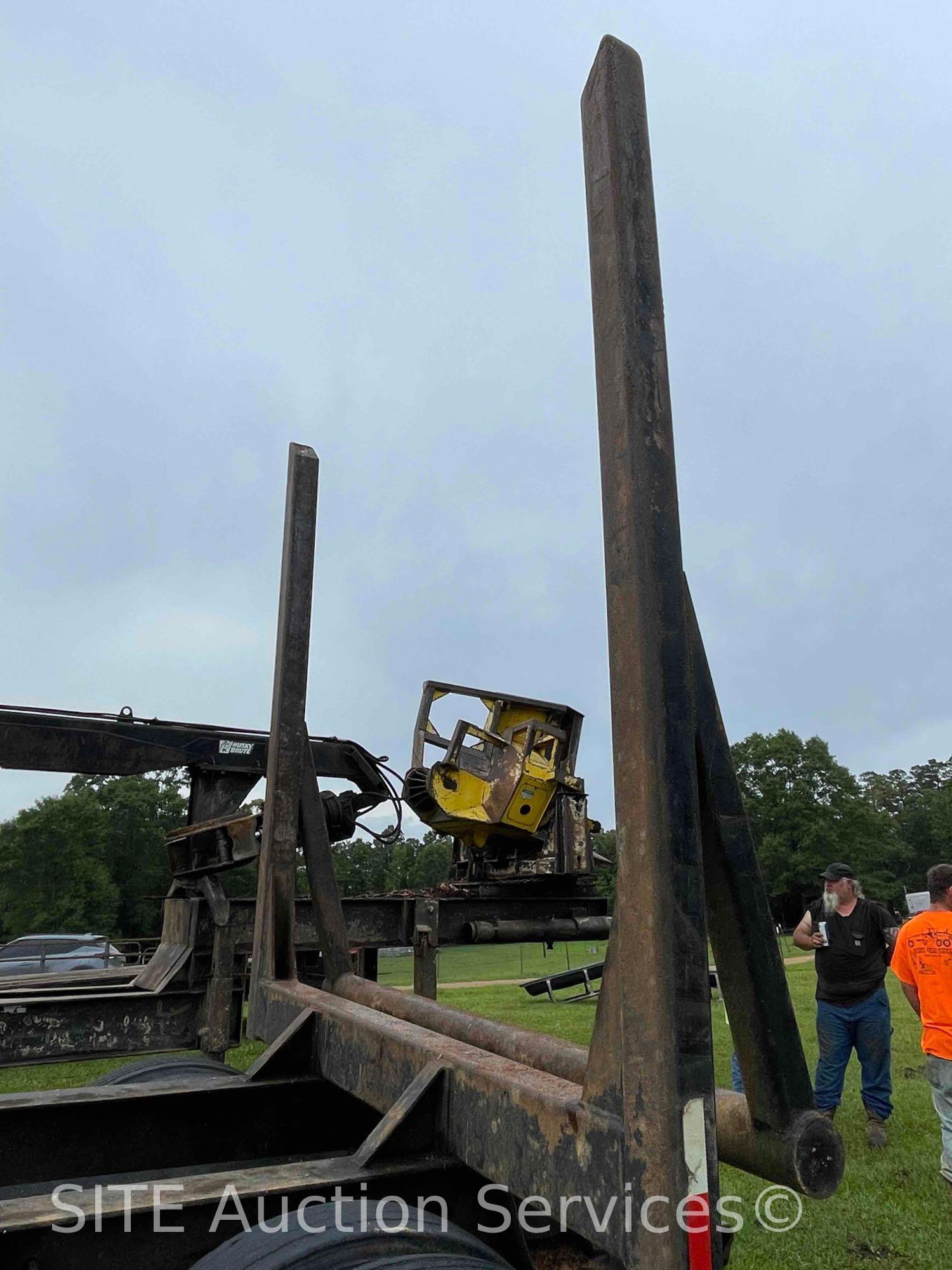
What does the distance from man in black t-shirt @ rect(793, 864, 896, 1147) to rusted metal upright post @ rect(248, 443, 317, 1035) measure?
3.63 meters

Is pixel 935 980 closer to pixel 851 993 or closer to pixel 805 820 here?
pixel 851 993

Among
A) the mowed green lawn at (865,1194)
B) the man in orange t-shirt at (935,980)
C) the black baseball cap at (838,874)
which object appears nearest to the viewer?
the mowed green lawn at (865,1194)

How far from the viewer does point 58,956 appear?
1383 centimetres

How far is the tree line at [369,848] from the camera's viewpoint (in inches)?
1869

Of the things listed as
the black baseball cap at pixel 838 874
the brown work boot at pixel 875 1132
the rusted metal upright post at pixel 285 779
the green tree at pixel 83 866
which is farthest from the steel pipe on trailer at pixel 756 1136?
the green tree at pixel 83 866

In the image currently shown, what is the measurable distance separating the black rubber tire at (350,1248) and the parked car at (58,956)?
32.6 feet

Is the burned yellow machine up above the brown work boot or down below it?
above

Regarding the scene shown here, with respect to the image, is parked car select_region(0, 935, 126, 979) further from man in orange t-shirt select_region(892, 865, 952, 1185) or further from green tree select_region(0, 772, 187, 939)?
green tree select_region(0, 772, 187, 939)

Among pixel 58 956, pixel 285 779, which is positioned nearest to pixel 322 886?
pixel 285 779

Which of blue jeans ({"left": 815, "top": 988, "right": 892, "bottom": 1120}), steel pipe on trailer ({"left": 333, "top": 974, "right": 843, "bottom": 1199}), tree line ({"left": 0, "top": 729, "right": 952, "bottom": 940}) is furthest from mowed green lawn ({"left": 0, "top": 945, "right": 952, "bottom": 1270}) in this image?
tree line ({"left": 0, "top": 729, "right": 952, "bottom": 940})

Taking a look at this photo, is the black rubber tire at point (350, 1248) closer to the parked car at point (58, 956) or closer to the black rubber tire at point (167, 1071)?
the black rubber tire at point (167, 1071)

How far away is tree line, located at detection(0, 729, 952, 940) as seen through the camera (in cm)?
4747

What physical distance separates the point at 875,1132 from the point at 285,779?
4444 mm

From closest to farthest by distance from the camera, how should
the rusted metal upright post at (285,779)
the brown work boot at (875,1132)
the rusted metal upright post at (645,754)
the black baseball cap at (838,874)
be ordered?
the rusted metal upright post at (645,754)
the rusted metal upright post at (285,779)
the brown work boot at (875,1132)
the black baseball cap at (838,874)
